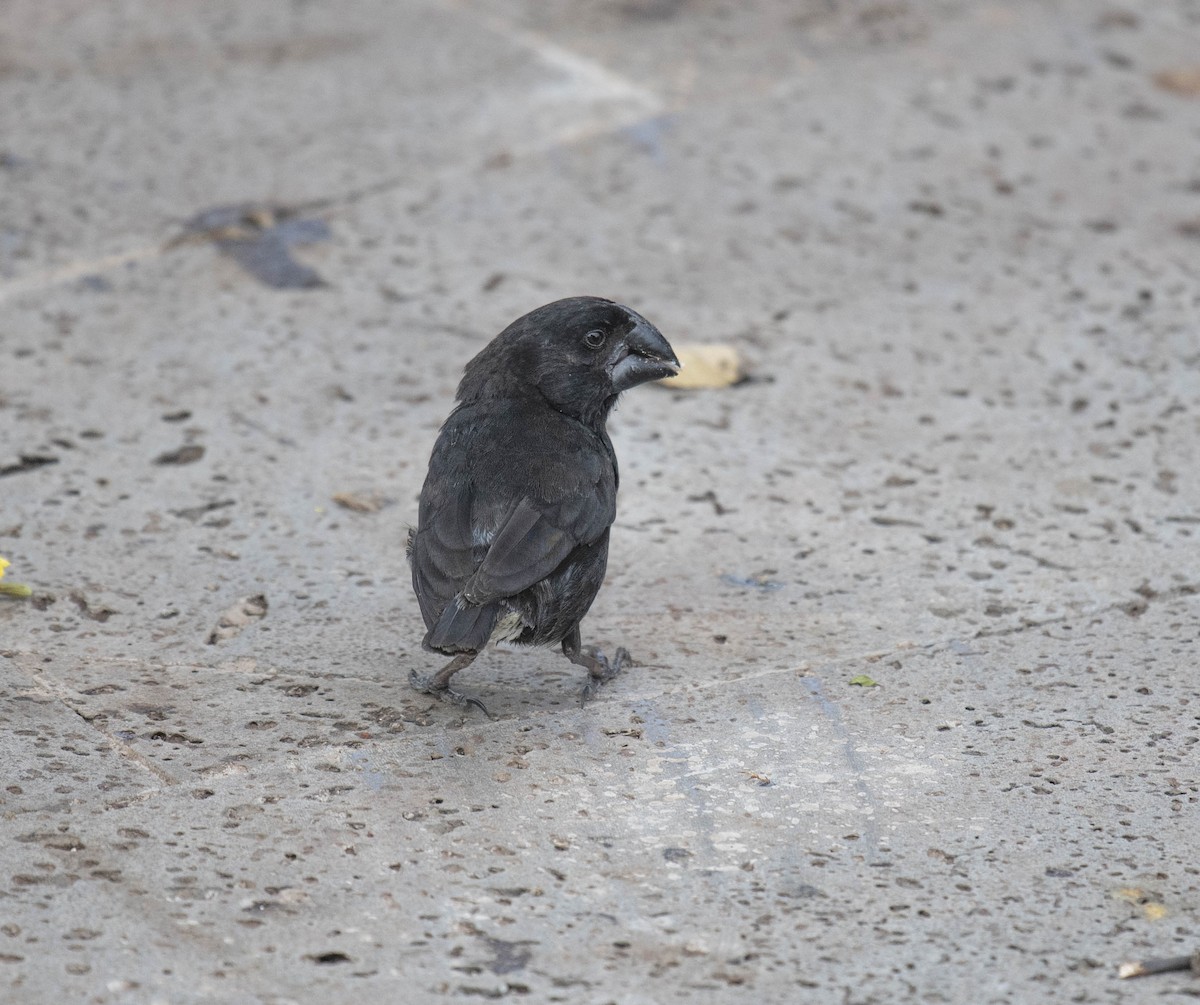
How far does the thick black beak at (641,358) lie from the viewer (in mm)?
4121

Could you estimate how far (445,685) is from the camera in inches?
150

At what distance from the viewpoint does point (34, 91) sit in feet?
23.9

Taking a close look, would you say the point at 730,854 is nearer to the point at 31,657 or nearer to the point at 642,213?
the point at 31,657

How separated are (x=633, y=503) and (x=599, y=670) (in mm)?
1016

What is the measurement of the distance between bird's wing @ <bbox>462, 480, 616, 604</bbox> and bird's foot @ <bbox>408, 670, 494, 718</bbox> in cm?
37

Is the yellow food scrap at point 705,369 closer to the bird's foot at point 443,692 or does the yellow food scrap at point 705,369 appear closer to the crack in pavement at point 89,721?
the bird's foot at point 443,692

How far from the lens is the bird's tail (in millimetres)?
3447

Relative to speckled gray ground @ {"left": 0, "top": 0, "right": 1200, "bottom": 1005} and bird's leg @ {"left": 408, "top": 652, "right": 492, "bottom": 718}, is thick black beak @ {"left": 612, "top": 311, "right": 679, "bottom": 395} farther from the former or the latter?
bird's leg @ {"left": 408, "top": 652, "right": 492, "bottom": 718}

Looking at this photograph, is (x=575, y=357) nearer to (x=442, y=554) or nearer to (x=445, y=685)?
(x=442, y=554)

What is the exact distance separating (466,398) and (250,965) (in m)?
1.80

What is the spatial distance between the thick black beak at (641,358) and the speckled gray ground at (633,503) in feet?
2.12

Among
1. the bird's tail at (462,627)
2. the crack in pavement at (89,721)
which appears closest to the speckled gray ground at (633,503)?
the crack in pavement at (89,721)

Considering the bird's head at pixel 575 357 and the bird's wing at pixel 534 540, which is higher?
the bird's head at pixel 575 357

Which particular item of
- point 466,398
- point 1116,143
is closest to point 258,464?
point 466,398
